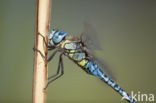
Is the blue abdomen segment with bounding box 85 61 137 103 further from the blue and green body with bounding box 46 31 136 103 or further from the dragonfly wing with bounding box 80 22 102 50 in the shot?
the dragonfly wing with bounding box 80 22 102 50

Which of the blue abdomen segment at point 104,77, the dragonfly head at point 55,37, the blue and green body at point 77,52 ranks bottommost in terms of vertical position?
the blue abdomen segment at point 104,77

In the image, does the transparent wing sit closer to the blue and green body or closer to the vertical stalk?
the blue and green body

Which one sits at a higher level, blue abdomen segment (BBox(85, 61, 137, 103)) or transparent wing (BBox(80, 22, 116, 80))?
transparent wing (BBox(80, 22, 116, 80))

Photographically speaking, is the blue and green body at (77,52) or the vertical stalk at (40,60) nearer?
the vertical stalk at (40,60)

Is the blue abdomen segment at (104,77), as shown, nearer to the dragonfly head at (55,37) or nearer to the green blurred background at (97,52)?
the green blurred background at (97,52)

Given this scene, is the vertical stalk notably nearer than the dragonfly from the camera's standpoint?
Yes

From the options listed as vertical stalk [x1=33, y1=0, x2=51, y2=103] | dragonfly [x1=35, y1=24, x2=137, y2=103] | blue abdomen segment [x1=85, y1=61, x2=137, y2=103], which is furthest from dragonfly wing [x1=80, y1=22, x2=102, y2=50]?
vertical stalk [x1=33, y1=0, x2=51, y2=103]

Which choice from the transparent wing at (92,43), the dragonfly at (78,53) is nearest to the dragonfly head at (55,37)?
the dragonfly at (78,53)

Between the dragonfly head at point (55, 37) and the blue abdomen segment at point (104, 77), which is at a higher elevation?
the dragonfly head at point (55, 37)

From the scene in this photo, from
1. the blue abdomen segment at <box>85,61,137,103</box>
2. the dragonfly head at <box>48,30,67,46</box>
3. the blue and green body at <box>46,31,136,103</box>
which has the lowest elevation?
the blue abdomen segment at <box>85,61,137,103</box>
